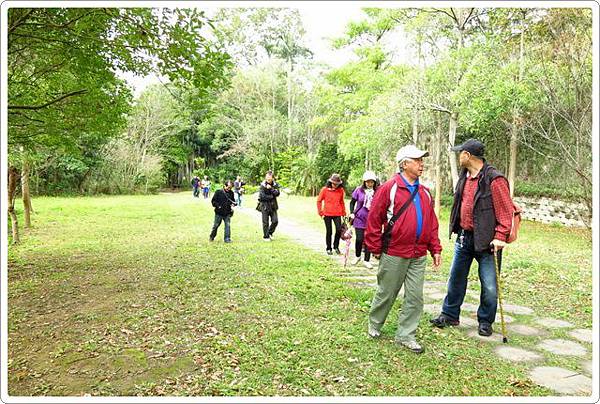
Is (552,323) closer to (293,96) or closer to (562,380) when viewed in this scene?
(562,380)

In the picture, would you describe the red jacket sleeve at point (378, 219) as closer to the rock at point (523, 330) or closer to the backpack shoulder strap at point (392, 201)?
the backpack shoulder strap at point (392, 201)

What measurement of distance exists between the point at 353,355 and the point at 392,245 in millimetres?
1012

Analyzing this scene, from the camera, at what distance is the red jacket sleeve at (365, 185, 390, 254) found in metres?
4.07

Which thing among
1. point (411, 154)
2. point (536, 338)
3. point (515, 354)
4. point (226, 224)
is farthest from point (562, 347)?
point (226, 224)

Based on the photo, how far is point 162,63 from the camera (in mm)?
5625

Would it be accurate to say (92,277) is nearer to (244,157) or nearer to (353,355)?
(353,355)

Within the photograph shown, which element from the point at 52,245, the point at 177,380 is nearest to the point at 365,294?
the point at 177,380

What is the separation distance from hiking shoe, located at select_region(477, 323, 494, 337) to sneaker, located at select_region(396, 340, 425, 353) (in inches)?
31.3

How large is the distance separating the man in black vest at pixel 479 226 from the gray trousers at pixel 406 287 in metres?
0.65

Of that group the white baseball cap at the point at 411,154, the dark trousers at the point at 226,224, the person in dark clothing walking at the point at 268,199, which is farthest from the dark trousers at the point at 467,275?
the dark trousers at the point at 226,224

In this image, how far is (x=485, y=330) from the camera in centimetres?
436

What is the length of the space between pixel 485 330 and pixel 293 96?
1176 inches

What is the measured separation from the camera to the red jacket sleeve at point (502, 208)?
4195 mm

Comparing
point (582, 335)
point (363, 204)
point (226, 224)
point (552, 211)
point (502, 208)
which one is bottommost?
point (582, 335)
